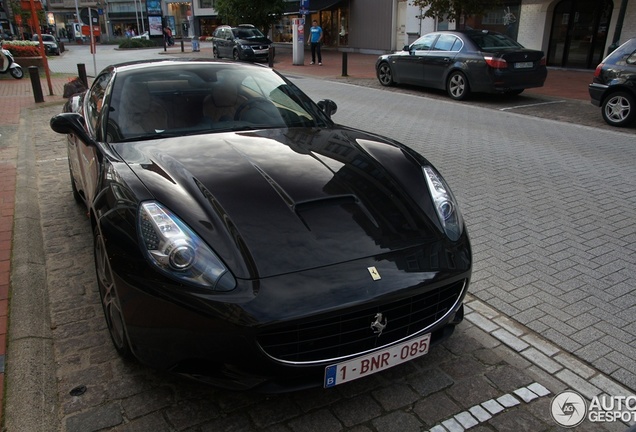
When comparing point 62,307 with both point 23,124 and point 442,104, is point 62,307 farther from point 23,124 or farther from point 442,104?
point 442,104

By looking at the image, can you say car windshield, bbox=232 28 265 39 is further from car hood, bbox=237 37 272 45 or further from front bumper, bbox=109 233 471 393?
front bumper, bbox=109 233 471 393

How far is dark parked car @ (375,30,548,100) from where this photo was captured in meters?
11.4

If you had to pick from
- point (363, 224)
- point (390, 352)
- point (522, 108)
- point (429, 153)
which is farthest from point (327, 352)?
point (522, 108)

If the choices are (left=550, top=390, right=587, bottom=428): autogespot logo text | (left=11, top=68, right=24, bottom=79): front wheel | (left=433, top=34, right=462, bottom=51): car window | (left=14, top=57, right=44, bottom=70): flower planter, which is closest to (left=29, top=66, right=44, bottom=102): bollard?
(left=11, top=68, right=24, bottom=79): front wheel

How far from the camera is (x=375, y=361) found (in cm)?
226

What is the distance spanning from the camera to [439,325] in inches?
96.7

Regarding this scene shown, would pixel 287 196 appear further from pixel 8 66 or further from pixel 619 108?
pixel 8 66

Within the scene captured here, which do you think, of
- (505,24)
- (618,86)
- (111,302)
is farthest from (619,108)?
(505,24)

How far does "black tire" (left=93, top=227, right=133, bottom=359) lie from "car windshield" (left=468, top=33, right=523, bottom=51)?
11.0m

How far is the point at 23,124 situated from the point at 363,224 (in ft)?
31.4

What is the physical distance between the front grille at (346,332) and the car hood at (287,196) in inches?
10.0

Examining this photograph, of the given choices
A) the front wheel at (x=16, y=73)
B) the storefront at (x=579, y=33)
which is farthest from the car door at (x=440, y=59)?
the front wheel at (x=16, y=73)

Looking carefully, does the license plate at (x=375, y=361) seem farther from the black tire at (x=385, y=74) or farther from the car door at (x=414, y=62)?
the black tire at (x=385, y=74)

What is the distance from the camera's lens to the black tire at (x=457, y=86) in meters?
12.2
